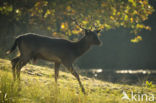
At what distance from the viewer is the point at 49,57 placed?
324 inches

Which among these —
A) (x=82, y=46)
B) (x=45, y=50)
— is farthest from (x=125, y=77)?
(x=45, y=50)

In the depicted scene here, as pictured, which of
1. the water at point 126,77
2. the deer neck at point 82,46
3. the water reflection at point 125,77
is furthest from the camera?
the water reflection at point 125,77

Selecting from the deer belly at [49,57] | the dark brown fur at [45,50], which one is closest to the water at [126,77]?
the dark brown fur at [45,50]

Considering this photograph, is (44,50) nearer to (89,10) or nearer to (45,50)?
(45,50)

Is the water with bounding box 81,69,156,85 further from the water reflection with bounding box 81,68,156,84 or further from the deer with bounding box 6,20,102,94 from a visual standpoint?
the deer with bounding box 6,20,102,94

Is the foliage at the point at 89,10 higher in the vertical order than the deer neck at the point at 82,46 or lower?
higher

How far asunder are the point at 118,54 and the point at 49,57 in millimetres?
33182

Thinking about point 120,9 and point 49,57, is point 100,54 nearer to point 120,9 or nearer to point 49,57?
point 120,9

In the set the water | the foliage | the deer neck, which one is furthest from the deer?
the foliage

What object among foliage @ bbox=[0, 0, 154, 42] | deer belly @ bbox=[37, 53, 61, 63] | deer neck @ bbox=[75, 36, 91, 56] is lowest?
deer belly @ bbox=[37, 53, 61, 63]

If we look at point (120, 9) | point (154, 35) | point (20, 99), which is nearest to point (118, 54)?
point (154, 35)

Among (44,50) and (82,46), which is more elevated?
(82,46)

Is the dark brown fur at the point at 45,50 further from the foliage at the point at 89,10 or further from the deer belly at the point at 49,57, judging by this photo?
the foliage at the point at 89,10

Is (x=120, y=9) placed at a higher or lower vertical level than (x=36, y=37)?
higher
